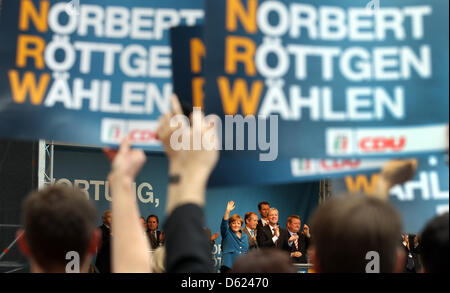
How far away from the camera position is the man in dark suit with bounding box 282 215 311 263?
846cm

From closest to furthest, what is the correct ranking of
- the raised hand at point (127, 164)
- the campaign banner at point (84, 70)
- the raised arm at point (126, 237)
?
the raised arm at point (126, 237) → the raised hand at point (127, 164) → the campaign banner at point (84, 70)

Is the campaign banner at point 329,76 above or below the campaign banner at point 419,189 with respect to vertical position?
above

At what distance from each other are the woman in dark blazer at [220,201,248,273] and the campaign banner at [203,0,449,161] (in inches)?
215

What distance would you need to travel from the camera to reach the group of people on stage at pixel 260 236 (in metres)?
8.23

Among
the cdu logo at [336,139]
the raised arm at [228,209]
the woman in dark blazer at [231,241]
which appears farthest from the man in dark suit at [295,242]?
the cdu logo at [336,139]

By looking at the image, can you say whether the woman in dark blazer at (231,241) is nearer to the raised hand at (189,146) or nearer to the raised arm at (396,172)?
the raised arm at (396,172)

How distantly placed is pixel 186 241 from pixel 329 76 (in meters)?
1.49

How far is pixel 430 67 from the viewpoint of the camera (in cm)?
286

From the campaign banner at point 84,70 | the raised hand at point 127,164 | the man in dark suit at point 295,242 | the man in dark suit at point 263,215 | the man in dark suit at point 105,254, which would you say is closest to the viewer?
the raised hand at point 127,164

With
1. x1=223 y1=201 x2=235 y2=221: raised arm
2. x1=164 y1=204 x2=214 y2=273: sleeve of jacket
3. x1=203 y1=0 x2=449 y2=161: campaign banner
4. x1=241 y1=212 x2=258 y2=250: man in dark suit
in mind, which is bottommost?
x1=241 y1=212 x2=258 y2=250: man in dark suit

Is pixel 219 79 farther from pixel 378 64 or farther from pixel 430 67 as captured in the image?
pixel 430 67

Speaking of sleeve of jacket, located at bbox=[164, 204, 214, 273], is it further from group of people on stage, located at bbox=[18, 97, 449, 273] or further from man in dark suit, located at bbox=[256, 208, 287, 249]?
man in dark suit, located at bbox=[256, 208, 287, 249]

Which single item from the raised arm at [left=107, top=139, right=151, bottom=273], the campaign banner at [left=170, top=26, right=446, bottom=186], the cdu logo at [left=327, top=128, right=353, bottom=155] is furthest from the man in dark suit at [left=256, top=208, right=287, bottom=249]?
the raised arm at [left=107, top=139, right=151, bottom=273]

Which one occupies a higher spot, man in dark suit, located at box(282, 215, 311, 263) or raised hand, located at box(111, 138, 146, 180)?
raised hand, located at box(111, 138, 146, 180)
